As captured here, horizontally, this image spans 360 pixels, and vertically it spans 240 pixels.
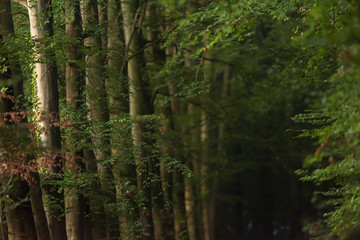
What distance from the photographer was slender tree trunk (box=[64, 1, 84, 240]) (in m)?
14.1

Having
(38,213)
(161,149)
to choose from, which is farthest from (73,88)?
(161,149)

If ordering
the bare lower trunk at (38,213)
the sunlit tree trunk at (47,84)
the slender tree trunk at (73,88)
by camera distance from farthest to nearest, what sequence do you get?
1. the slender tree trunk at (73,88)
2. the sunlit tree trunk at (47,84)
3. the bare lower trunk at (38,213)

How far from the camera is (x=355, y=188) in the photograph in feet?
31.8

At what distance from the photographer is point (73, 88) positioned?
47.8 feet

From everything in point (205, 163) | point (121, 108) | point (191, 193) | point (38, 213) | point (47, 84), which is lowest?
point (38, 213)

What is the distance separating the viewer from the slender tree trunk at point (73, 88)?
14.1m

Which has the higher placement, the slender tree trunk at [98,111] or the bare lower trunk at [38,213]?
the slender tree trunk at [98,111]

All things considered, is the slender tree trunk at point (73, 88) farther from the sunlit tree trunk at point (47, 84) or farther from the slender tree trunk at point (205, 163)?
the slender tree trunk at point (205, 163)

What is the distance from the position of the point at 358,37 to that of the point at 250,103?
22.6 metres

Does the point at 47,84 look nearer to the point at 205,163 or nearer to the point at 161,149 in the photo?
the point at 161,149

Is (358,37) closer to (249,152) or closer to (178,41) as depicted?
(178,41)

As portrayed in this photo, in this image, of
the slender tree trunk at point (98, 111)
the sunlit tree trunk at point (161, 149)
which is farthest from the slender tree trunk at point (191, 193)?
the slender tree trunk at point (98, 111)

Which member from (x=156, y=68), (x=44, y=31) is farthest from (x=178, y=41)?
(x=44, y=31)

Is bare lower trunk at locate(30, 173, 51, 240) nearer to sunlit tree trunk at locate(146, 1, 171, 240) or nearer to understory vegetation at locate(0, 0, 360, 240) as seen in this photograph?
understory vegetation at locate(0, 0, 360, 240)
